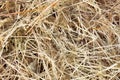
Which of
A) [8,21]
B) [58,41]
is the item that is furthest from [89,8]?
[8,21]

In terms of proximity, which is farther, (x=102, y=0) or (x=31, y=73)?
(x=102, y=0)

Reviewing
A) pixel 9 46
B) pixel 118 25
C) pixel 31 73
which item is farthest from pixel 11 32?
pixel 118 25

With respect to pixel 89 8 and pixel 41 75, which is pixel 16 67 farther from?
pixel 89 8

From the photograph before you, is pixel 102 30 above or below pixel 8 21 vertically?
below

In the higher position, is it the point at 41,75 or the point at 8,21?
the point at 8,21

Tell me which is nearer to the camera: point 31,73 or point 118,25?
point 31,73

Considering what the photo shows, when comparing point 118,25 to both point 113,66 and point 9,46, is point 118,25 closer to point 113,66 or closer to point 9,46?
point 113,66
